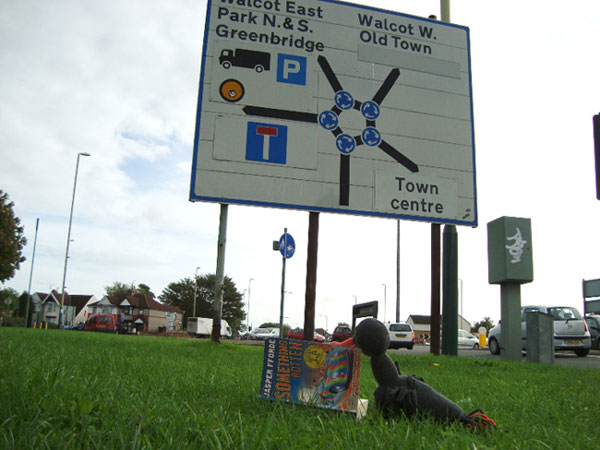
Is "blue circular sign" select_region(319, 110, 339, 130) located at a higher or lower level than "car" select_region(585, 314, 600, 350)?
higher

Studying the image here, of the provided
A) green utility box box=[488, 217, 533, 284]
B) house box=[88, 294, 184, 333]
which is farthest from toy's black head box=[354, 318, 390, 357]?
house box=[88, 294, 184, 333]

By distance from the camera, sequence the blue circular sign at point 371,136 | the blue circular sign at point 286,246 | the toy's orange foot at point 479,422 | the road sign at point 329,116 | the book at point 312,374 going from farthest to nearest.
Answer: the blue circular sign at point 286,246 → the blue circular sign at point 371,136 → the road sign at point 329,116 → the book at point 312,374 → the toy's orange foot at point 479,422

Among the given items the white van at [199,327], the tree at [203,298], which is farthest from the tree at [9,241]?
the tree at [203,298]

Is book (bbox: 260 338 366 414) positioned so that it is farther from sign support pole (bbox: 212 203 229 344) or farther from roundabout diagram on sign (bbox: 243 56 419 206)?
sign support pole (bbox: 212 203 229 344)

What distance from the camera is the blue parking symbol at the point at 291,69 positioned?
894cm

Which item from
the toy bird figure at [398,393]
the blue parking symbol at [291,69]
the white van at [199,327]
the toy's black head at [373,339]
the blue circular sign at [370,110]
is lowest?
the white van at [199,327]

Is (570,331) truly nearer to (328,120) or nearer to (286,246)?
(286,246)

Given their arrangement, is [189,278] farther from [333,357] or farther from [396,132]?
[333,357]

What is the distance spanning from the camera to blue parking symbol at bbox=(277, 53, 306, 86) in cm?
894

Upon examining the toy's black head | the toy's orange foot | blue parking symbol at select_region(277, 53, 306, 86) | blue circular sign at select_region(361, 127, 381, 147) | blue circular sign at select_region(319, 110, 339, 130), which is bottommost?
the toy's orange foot

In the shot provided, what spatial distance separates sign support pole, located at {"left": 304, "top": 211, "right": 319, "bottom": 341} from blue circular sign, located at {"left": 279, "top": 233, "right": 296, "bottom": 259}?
4.31 meters

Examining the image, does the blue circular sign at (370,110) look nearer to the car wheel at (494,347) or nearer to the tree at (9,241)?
the car wheel at (494,347)

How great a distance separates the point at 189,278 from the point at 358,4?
253 ft

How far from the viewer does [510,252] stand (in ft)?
37.9
